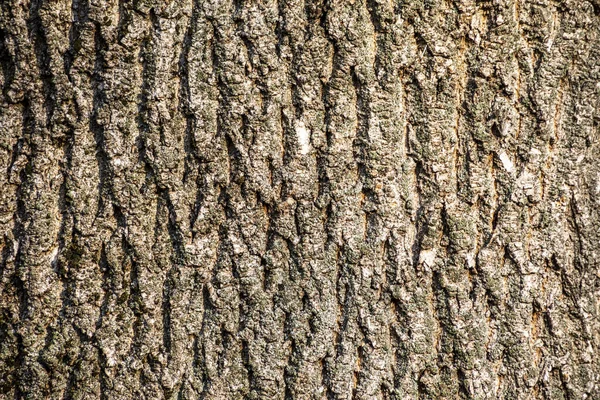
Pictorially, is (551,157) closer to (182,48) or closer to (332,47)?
(332,47)

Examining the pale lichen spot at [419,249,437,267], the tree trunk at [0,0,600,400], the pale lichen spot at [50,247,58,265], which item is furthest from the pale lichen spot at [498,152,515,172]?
the pale lichen spot at [50,247,58,265]

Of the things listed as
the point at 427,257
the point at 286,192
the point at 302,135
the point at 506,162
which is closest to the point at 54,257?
the point at 286,192

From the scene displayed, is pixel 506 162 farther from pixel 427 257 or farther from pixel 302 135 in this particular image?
pixel 302 135

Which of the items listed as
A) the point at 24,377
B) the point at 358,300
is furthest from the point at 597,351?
the point at 24,377

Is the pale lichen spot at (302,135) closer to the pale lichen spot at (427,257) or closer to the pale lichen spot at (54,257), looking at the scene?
the pale lichen spot at (427,257)

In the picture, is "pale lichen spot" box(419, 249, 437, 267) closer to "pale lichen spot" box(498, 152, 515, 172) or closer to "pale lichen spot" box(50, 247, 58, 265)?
"pale lichen spot" box(498, 152, 515, 172)
